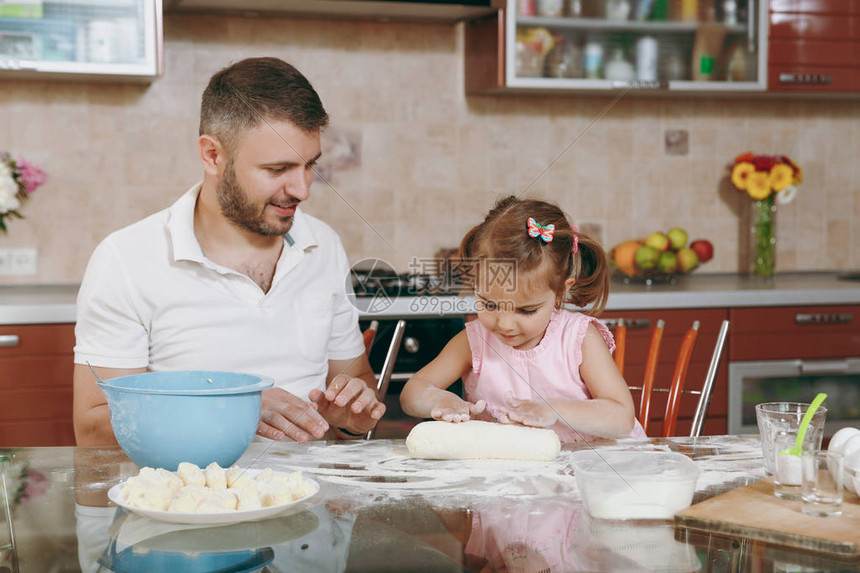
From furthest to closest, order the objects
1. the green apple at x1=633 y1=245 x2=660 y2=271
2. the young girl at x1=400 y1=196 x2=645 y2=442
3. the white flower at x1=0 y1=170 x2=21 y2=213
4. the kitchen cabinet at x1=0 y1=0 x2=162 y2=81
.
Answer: the green apple at x1=633 y1=245 x2=660 y2=271 → the white flower at x1=0 y1=170 x2=21 y2=213 → the kitchen cabinet at x1=0 y1=0 x2=162 y2=81 → the young girl at x1=400 y1=196 x2=645 y2=442

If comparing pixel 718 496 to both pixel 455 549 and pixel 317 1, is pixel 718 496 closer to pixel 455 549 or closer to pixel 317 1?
pixel 455 549

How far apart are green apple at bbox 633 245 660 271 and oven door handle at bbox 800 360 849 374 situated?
1.94 feet

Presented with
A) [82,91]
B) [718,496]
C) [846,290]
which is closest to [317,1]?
[82,91]

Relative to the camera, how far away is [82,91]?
121 inches

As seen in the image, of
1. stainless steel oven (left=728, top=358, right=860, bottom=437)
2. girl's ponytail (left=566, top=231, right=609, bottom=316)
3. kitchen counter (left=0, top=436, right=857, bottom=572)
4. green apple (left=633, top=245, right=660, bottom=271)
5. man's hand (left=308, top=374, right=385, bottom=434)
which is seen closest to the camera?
kitchen counter (left=0, top=436, right=857, bottom=572)

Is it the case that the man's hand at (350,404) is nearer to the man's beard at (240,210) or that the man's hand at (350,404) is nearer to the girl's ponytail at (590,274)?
the man's beard at (240,210)

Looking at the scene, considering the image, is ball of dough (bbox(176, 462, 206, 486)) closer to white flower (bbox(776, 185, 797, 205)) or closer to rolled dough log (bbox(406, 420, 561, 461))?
rolled dough log (bbox(406, 420, 561, 461))

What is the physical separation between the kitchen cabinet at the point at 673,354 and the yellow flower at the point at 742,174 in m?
0.74

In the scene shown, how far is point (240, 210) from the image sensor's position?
6.12 ft

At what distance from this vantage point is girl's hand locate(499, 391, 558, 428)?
1.44m

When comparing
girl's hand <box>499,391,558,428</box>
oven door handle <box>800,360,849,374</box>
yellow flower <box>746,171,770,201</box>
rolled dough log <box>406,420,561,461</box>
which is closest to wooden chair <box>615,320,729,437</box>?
girl's hand <box>499,391,558,428</box>

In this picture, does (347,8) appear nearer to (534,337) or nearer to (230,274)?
(230,274)

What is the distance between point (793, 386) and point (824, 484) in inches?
84.5

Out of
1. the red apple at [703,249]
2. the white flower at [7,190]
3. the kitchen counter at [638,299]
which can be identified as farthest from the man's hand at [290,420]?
the red apple at [703,249]
